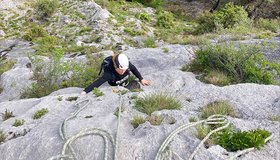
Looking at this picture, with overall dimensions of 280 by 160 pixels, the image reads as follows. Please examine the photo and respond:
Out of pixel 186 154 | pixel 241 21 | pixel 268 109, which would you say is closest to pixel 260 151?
pixel 186 154

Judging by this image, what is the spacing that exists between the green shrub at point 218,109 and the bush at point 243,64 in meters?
2.28

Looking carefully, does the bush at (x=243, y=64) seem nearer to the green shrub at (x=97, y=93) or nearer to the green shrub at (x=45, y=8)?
the green shrub at (x=97, y=93)

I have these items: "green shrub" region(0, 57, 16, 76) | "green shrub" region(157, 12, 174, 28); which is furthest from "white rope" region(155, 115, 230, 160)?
"green shrub" region(157, 12, 174, 28)

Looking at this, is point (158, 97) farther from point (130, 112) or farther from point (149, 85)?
point (149, 85)

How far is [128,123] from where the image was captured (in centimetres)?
494

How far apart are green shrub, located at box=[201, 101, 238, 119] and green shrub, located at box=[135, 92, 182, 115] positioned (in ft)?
1.71

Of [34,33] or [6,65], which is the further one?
[34,33]

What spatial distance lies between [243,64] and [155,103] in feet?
10.6

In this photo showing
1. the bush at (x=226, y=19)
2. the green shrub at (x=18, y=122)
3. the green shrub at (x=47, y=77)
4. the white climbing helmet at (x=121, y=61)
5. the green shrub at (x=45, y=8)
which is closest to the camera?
the green shrub at (x=18, y=122)

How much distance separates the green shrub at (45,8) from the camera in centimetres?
2080

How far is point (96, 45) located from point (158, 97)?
1126 cm

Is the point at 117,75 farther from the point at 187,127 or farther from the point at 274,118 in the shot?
the point at 274,118

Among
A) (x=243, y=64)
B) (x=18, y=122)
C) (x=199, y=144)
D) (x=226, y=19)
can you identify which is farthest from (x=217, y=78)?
(x=226, y=19)

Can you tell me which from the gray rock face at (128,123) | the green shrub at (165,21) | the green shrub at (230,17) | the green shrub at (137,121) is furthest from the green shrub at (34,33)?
the green shrub at (137,121)
